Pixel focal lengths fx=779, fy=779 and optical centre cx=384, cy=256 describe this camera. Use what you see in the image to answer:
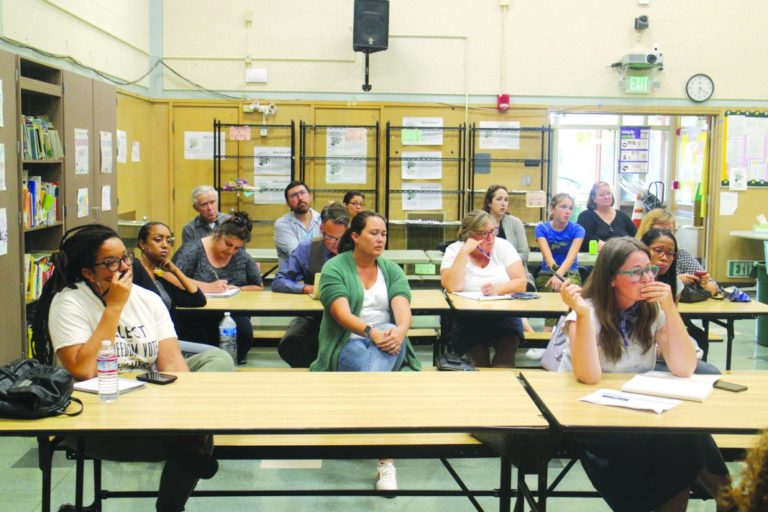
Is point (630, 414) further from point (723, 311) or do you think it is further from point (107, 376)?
point (723, 311)

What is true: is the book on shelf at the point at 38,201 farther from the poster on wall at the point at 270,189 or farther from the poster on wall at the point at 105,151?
the poster on wall at the point at 270,189

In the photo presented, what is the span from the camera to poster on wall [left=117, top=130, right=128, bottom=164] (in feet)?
25.9

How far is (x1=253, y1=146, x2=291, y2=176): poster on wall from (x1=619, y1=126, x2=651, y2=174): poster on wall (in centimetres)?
459

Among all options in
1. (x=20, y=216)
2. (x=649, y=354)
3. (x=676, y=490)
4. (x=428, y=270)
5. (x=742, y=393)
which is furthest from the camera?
(x=428, y=270)

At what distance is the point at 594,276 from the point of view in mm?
2920

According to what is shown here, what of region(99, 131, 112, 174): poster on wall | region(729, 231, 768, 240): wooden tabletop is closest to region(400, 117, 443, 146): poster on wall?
region(729, 231, 768, 240): wooden tabletop

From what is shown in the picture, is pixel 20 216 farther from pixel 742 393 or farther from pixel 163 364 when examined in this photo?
pixel 742 393

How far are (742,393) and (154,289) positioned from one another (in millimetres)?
2493

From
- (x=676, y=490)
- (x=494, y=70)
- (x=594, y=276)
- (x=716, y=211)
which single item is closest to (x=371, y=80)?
(x=494, y=70)

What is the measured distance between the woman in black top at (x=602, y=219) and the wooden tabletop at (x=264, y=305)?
11.4 feet

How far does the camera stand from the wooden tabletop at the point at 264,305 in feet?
13.8

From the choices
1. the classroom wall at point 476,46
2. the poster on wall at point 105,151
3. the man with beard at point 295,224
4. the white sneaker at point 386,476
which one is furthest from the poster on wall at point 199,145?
the white sneaker at point 386,476

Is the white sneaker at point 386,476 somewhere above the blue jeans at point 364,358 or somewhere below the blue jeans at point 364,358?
below

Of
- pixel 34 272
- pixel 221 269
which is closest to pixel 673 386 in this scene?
pixel 221 269
